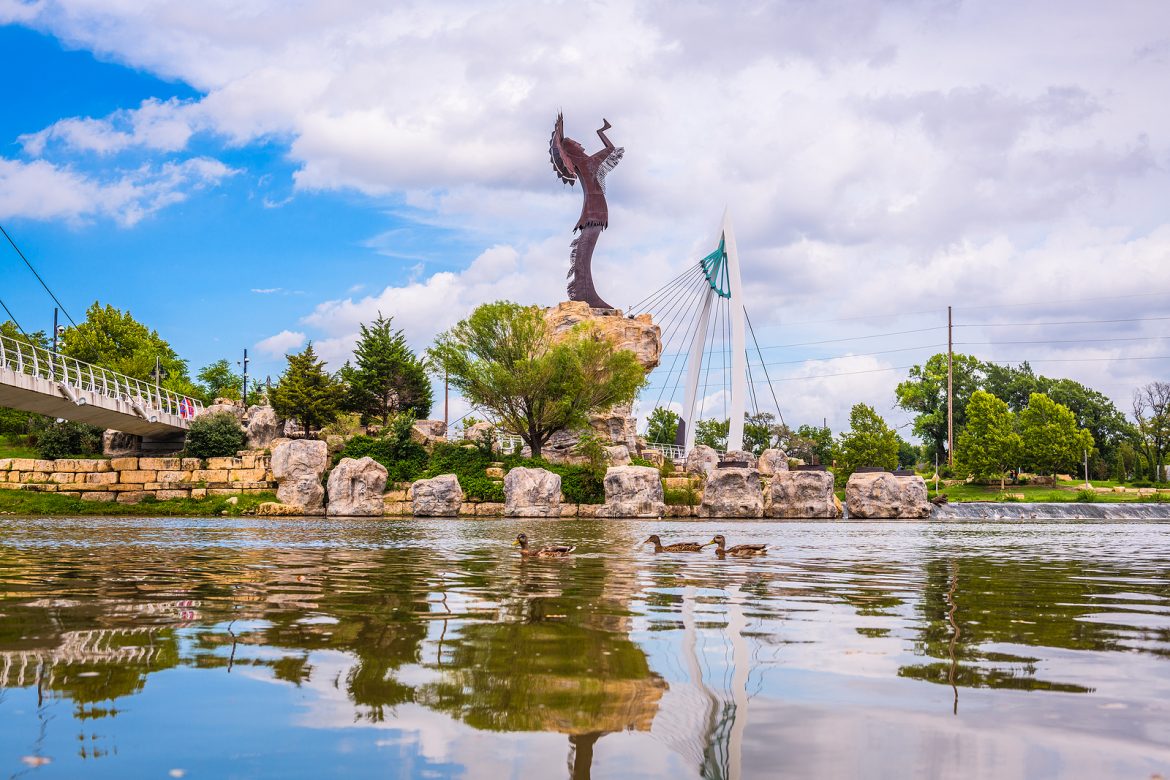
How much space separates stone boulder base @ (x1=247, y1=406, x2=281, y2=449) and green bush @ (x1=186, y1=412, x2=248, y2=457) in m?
2.22

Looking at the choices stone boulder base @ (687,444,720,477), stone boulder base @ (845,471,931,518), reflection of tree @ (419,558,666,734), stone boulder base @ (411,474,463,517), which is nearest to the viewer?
reflection of tree @ (419,558,666,734)

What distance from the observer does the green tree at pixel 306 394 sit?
2048 inches

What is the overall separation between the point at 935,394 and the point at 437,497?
6442 centimetres

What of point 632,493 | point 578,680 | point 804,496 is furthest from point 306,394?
point 578,680

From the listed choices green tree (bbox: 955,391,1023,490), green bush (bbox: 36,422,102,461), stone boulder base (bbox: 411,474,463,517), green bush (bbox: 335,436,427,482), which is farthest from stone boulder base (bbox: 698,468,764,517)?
green bush (bbox: 36,422,102,461)

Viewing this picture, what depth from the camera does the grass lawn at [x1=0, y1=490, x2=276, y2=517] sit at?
3866 cm

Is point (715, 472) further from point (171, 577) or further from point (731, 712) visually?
point (731, 712)

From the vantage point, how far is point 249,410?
52.5 meters

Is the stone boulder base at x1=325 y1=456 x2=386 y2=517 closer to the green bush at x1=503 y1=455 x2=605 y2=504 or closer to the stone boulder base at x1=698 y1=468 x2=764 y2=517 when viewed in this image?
the green bush at x1=503 y1=455 x2=605 y2=504

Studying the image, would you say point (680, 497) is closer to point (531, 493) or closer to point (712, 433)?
point (531, 493)

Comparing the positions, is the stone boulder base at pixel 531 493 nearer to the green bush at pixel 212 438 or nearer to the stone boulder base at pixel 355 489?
the stone boulder base at pixel 355 489

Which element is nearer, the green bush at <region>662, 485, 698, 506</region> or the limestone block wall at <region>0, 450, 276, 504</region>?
the limestone block wall at <region>0, 450, 276, 504</region>

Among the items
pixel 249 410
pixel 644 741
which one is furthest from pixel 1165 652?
pixel 249 410

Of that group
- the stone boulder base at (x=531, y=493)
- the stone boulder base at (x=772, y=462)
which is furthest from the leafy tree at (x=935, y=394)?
the stone boulder base at (x=531, y=493)
